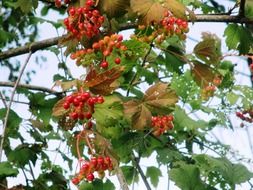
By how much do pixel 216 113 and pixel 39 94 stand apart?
1.55 metres

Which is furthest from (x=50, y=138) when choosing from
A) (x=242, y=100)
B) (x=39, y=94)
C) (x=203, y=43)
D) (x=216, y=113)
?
(x=203, y=43)

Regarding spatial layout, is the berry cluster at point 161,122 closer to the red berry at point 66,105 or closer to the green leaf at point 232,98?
the red berry at point 66,105

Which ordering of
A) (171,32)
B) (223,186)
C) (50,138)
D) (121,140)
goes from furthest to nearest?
(50,138)
(223,186)
(121,140)
(171,32)

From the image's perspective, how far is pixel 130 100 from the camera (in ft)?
5.75

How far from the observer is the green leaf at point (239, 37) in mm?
2252

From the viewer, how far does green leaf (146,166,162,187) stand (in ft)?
12.1

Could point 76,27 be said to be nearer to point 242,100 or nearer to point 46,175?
point 46,175

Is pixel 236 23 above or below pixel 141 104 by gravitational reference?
above

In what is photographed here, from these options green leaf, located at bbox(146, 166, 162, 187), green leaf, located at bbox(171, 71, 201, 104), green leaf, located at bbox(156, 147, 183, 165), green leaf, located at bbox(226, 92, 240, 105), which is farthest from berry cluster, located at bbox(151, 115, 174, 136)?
green leaf, located at bbox(146, 166, 162, 187)

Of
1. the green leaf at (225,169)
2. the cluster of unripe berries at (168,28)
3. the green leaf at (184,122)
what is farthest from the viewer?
the green leaf at (184,122)

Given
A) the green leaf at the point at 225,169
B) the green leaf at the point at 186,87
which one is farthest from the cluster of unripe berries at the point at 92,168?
the green leaf at the point at 186,87

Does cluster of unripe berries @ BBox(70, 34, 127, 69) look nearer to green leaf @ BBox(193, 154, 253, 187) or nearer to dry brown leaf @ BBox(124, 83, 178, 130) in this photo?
dry brown leaf @ BBox(124, 83, 178, 130)

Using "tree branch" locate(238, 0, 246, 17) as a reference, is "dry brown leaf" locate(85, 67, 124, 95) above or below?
below

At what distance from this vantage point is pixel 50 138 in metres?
3.67
